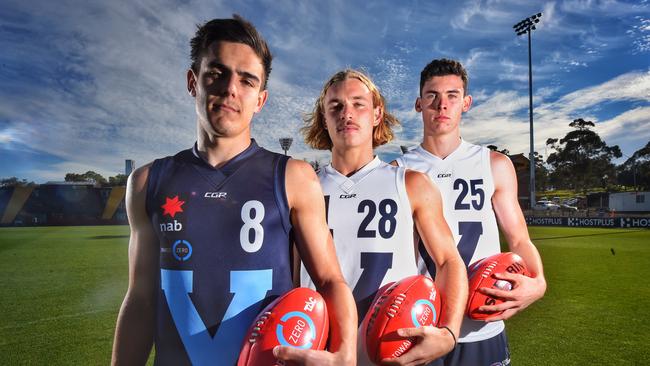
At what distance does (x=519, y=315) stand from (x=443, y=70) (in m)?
5.68

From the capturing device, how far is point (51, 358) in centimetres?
524

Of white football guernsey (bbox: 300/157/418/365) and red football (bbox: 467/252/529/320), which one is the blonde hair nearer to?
white football guernsey (bbox: 300/157/418/365)

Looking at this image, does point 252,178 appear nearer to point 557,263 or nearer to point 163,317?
point 163,317

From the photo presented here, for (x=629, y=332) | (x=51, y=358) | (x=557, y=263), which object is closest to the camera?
(x=51, y=358)

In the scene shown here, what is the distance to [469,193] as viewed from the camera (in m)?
3.13

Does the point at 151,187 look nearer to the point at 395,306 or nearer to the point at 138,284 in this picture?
the point at 138,284

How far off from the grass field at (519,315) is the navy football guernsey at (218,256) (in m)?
4.06

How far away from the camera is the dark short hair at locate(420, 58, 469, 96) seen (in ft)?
10.7

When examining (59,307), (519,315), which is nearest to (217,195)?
(519,315)

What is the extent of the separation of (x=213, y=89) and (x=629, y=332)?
728cm

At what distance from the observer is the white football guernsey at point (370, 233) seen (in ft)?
8.04

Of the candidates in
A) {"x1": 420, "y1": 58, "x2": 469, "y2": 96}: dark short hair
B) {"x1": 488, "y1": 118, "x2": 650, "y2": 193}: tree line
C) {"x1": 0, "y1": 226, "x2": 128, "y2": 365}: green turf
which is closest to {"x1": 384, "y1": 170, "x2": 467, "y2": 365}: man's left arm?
{"x1": 420, "y1": 58, "x2": 469, "y2": 96}: dark short hair

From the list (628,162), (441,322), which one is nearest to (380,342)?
(441,322)

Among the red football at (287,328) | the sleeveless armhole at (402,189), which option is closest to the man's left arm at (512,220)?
the sleeveless armhole at (402,189)
